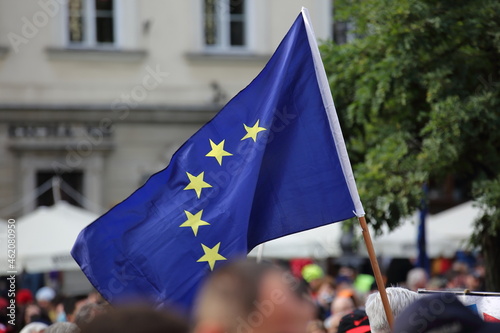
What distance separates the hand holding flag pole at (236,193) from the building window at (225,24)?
1505 centimetres

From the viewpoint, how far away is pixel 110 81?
1966 centimetres

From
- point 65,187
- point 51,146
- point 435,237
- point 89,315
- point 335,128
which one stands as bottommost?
point 435,237

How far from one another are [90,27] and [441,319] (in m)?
18.0

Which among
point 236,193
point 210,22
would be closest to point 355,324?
point 236,193

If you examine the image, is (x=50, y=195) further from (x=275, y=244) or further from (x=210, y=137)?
(x=210, y=137)

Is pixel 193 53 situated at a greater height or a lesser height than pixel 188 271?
greater

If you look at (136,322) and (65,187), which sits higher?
(136,322)

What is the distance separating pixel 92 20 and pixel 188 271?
15278mm

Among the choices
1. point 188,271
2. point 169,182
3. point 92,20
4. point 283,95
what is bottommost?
point 188,271

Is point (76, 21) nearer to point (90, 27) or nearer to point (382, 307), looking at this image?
point (90, 27)

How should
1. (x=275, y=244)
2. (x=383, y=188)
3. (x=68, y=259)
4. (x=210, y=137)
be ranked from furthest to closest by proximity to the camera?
(x=275, y=244)
(x=68, y=259)
(x=383, y=188)
(x=210, y=137)

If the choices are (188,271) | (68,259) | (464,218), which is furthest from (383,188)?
(464,218)

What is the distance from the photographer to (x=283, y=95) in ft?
18.1

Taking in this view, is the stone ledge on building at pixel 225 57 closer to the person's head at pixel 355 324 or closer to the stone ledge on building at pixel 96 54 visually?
the stone ledge on building at pixel 96 54
